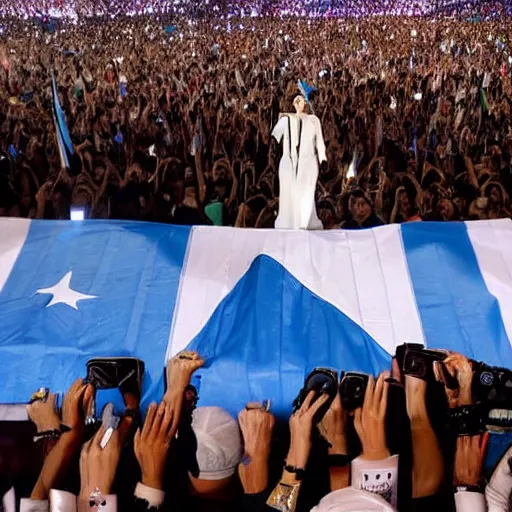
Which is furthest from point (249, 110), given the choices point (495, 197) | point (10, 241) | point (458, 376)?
point (458, 376)

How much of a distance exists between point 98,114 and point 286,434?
336 centimetres

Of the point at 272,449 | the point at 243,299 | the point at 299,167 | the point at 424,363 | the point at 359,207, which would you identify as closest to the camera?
the point at 272,449

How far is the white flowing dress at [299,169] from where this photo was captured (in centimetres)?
450

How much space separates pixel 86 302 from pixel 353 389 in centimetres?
148

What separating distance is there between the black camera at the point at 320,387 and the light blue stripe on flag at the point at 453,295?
2.17ft

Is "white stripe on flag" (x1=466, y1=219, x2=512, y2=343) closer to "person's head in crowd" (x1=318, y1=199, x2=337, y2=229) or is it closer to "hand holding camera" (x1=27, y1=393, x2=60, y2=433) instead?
"person's head in crowd" (x1=318, y1=199, x2=337, y2=229)

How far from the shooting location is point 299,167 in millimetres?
4594

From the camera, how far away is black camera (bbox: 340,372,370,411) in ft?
9.63

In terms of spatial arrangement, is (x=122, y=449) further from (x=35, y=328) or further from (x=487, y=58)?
(x=487, y=58)

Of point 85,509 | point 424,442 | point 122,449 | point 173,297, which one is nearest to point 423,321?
point 424,442

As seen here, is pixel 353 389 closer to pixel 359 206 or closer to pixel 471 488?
pixel 471 488

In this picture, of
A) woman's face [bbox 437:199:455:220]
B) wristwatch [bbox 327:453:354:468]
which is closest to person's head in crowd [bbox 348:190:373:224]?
woman's face [bbox 437:199:455:220]

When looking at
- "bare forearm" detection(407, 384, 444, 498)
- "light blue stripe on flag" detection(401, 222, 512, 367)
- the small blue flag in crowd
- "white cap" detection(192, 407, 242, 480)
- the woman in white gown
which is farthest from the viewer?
the small blue flag in crowd

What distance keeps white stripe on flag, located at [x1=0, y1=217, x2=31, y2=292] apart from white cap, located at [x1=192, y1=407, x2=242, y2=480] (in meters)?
1.53
